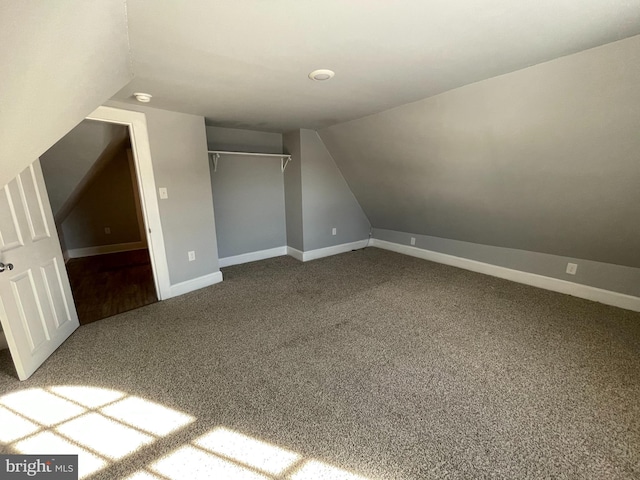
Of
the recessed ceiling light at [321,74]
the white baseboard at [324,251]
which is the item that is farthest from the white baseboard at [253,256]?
the recessed ceiling light at [321,74]

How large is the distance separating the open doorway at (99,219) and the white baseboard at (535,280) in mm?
3877

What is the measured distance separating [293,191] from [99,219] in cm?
359

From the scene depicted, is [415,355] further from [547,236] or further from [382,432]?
[547,236]

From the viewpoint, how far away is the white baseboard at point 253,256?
401cm

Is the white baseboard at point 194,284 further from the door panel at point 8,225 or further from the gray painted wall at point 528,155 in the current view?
the gray painted wall at point 528,155

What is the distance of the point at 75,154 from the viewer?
291 centimetres

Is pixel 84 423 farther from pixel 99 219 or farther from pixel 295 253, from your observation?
pixel 99 219

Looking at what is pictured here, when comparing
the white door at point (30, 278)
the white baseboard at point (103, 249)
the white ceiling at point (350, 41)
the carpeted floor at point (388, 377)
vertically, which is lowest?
the carpeted floor at point (388, 377)

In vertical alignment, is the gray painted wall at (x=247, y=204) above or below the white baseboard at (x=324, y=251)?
above

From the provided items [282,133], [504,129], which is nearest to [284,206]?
[282,133]

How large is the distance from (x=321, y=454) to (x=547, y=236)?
10.3 feet

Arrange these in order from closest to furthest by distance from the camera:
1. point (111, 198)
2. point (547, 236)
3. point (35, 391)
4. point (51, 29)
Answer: point (51, 29) → point (35, 391) → point (547, 236) → point (111, 198)

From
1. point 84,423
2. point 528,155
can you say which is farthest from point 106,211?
point 528,155

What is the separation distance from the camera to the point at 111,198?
4.73 meters
